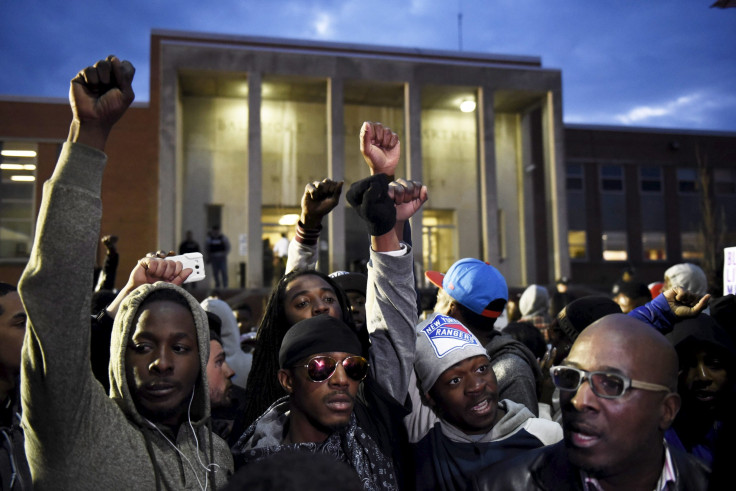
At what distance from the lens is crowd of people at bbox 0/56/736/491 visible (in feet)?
5.66

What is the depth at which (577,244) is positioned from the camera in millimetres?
28969

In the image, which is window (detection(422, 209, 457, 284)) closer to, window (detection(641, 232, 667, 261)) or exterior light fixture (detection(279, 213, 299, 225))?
exterior light fixture (detection(279, 213, 299, 225))

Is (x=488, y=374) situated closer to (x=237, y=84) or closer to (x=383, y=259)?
(x=383, y=259)

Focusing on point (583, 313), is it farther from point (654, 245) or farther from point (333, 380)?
point (654, 245)

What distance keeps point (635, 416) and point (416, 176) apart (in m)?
19.1

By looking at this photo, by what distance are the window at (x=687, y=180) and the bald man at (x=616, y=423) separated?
32049mm

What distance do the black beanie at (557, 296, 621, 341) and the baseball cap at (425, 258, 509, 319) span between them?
0.40m

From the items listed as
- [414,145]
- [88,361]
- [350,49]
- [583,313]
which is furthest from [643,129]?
[88,361]

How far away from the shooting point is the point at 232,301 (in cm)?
1820

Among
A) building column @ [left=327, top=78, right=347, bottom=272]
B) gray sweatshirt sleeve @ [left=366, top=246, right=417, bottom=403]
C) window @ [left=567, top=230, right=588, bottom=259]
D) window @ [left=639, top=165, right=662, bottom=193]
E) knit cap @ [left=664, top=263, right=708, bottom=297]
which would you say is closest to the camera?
gray sweatshirt sleeve @ [left=366, top=246, right=417, bottom=403]

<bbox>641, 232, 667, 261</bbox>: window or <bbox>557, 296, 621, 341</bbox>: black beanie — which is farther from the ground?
<bbox>641, 232, 667, 261</bbox>: window

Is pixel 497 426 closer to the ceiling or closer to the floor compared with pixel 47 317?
closer to the floor

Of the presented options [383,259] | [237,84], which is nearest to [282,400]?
[383,259]

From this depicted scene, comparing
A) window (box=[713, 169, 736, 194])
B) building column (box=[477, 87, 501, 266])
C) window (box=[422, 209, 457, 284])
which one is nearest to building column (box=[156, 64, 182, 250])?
window (box=[422, 209, 457, 284])
